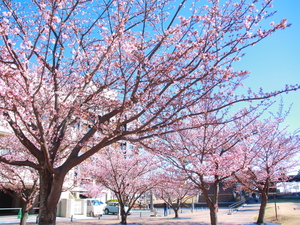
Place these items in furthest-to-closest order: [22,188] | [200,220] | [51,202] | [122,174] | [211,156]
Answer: [200,220], [122,174], [22,188], [211,156], [51,202]

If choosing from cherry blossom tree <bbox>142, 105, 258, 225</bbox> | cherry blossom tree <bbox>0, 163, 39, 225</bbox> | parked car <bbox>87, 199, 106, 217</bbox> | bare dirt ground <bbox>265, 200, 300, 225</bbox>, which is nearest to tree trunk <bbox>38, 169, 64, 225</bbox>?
cherry blossom tree <bbox>142, 105, 258, 225</bbox>

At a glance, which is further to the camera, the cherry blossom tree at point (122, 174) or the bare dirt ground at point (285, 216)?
the cherry blossom tree at point (122, 174)

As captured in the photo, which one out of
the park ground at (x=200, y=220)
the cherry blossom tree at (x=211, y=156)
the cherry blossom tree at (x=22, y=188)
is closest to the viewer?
the cherry blossom tree at (x=211, y=156)

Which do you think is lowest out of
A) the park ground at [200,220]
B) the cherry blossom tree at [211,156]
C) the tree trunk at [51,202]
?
the park ground at [200,220]

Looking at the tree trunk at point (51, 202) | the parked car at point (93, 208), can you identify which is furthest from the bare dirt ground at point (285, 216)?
the parked car at point (93, 208)

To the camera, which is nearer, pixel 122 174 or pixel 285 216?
pixel 122 174

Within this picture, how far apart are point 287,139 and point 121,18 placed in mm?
13041

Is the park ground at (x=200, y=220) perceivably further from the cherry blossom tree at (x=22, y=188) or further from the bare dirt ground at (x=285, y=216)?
the cherry blossom tree at (x=22, y=188)

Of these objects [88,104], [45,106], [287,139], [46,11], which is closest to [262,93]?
[88,104]

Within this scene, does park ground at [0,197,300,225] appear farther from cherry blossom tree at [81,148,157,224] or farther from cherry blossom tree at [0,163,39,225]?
cherry blossom tree at [0,163,39,225]

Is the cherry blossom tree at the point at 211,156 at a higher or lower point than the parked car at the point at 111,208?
higher

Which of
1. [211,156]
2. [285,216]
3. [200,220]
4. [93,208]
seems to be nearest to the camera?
[211,156]

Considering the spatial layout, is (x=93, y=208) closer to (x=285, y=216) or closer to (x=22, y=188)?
(x=22, y=188)

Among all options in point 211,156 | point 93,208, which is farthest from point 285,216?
point 93,208
